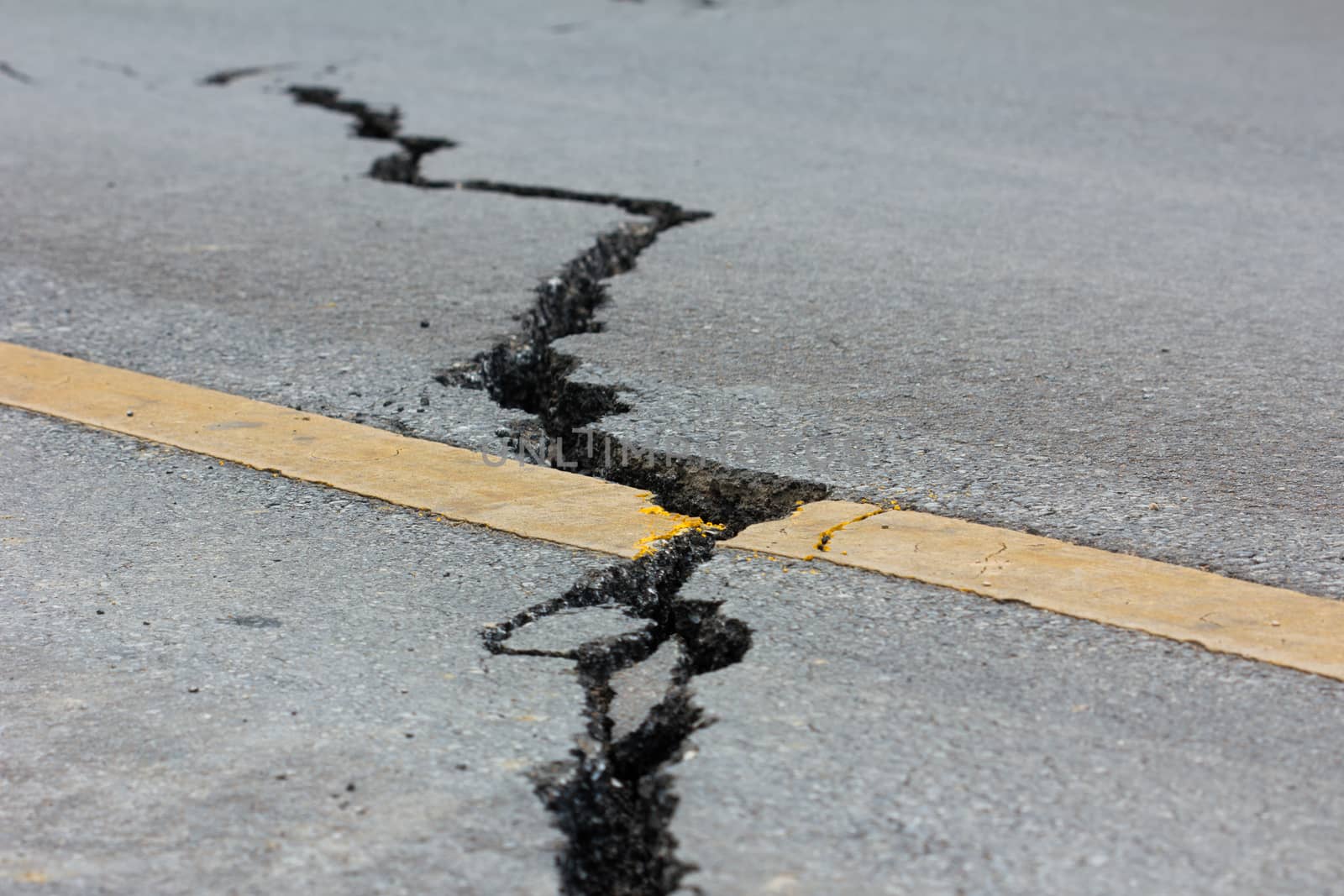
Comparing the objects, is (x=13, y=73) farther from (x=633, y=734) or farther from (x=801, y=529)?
(x=633, y=734)

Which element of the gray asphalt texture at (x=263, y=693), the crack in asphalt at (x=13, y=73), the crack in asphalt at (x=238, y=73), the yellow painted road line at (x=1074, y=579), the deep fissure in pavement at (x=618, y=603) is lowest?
the gray asphalt texture at (x=263, y=693)

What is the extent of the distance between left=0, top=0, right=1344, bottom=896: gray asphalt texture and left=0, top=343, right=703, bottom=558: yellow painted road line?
77mm

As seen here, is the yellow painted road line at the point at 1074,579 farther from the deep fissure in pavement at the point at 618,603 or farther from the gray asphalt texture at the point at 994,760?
the deep fissure in pavement at the point at 618,603

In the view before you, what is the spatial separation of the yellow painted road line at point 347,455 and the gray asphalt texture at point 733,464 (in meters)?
0.08

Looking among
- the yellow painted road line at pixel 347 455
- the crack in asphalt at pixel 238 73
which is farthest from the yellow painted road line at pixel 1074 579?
the crack in asphalt at pixel 238 73

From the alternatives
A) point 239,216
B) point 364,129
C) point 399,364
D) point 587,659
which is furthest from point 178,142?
point 587,659

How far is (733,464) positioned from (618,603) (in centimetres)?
64

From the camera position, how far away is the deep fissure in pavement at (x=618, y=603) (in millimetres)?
1976

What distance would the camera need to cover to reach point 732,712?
222 cm

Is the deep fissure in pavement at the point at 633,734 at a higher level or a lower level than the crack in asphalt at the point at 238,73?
lower

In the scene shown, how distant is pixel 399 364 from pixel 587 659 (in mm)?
1683

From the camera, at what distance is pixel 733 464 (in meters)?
3.18

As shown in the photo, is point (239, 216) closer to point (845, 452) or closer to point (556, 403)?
point (556, 403)

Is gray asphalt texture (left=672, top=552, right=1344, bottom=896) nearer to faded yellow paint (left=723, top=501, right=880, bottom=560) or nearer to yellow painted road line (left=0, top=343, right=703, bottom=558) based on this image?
faded yellow paint (left=723, top=501, right=880, bottom=560)
